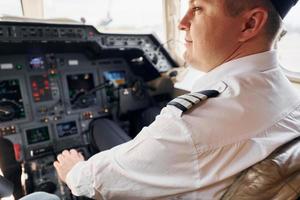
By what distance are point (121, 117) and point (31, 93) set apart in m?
0.89

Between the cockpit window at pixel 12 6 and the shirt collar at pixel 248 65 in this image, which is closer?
the shirt collar at pixel 248 65

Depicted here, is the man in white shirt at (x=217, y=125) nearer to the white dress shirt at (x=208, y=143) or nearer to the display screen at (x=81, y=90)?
the white dress shirt at (x=208, y=143)

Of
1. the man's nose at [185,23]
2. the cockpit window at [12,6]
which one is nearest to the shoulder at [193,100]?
the man's nose at [185,23]

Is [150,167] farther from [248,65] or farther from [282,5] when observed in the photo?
[282,5]

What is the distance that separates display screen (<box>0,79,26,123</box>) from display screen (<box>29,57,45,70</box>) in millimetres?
175

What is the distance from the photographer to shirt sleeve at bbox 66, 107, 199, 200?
70 centimetres

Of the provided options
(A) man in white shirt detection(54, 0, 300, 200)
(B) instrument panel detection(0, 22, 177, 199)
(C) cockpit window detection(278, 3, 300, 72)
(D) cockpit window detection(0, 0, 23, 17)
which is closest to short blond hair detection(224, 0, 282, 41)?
(A) man in white shirt detection(54, 0, 300, 200)

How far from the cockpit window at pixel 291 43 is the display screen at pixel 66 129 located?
1.85m

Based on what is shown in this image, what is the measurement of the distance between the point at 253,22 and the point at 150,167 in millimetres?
532

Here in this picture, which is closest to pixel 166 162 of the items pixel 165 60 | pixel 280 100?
pixel 280 100

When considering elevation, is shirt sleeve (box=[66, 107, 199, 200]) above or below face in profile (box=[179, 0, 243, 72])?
below

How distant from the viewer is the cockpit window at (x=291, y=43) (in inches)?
74.7

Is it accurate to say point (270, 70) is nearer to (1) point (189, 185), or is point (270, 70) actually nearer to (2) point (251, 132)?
(2) point (251, 132)

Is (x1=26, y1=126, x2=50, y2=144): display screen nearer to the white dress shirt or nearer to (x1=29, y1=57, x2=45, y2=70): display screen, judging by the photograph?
(x1=29, y1=57, x2=45, y2=70): display screen
